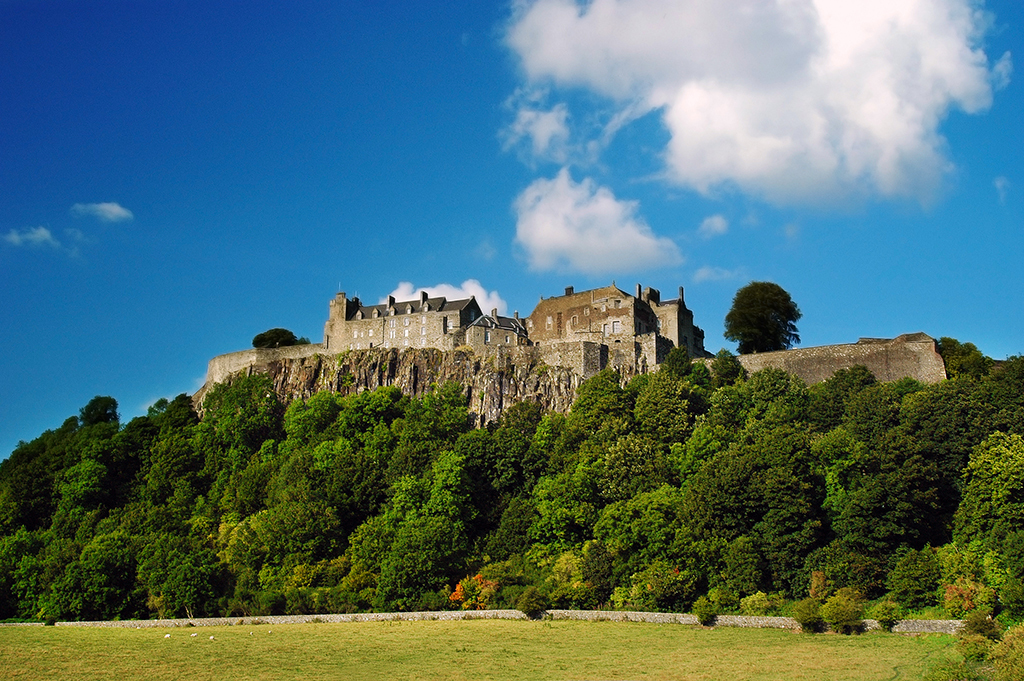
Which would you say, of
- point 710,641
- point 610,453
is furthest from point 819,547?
point 610,453

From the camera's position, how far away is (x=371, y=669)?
3359 cm

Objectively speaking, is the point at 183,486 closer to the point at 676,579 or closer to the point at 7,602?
the point at 7,602

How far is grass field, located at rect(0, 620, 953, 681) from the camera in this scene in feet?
106

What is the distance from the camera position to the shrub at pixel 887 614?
37844 millimetres

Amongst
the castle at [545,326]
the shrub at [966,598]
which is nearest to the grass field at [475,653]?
the shrub at [966,598]

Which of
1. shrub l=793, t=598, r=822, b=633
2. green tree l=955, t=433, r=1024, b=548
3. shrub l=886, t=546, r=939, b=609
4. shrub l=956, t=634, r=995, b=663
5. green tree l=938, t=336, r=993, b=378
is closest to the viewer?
shrub l=956, t=634, r=995, b=663

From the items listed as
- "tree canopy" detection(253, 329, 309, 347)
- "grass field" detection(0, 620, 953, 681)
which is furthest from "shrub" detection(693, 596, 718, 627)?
"tree canopy" detection(253, 329, 309, 347)

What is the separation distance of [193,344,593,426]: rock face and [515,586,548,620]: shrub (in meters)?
25.1

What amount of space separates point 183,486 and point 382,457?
1546 centimetres

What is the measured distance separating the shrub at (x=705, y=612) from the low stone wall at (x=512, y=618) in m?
0.25

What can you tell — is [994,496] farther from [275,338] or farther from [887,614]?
[275,338]

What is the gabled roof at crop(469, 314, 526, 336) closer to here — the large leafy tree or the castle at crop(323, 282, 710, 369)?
the castle at crop(323, 282, 710, 369)

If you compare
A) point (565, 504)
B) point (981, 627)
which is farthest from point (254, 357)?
point (981, 627)

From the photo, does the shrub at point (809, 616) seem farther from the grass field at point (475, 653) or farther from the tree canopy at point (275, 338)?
the tree canopy at point (275, 338)
